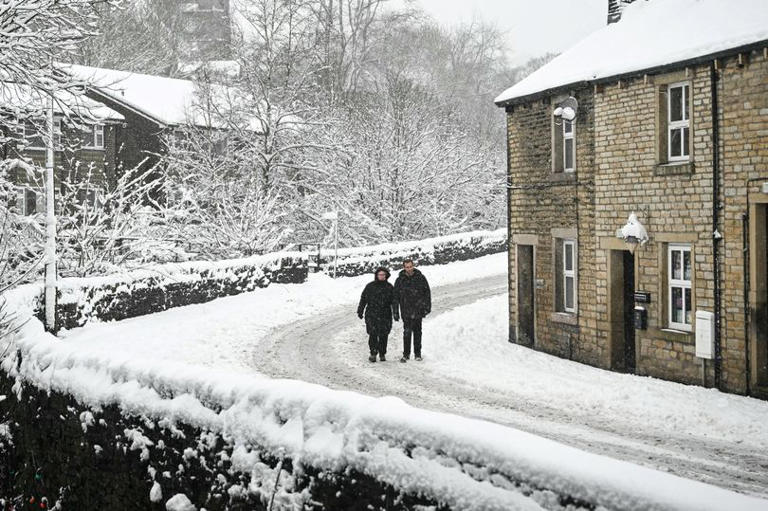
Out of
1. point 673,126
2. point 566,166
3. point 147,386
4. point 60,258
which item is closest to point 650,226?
point 673,126

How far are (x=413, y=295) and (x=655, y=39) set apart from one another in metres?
6.75

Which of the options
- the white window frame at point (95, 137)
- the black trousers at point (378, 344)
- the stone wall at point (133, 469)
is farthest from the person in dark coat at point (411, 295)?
the white window frame at point (95, 137)

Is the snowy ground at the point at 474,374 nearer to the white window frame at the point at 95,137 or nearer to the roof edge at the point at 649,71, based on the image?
the roof edge at the point at 649,71

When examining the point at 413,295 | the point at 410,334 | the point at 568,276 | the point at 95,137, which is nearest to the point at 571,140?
the point at 568,276

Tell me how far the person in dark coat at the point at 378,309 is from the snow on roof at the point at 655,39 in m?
5.44

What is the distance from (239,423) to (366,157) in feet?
91.8

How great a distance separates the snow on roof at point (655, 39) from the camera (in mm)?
12703

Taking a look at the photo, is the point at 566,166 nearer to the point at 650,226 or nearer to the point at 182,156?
the point at 650,226

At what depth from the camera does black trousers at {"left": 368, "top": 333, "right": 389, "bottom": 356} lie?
14906 millimetres

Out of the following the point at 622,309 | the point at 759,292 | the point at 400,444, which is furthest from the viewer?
the point at 622,309

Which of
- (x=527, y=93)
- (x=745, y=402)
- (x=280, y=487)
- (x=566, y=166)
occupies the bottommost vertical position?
(x=745, y=402)

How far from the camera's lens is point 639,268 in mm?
14141

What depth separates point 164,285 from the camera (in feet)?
66.1

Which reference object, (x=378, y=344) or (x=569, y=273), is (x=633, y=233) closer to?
(x=569, y=273)
